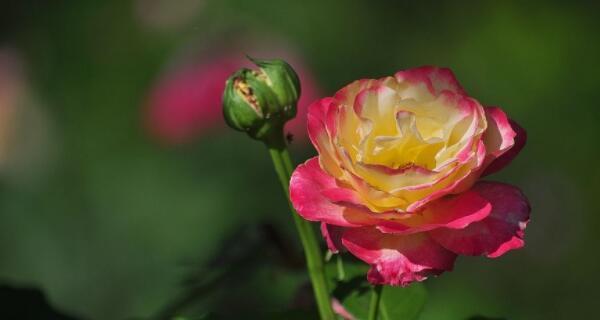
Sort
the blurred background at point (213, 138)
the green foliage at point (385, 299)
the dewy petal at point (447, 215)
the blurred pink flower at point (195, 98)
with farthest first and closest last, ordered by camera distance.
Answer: the blurred background at point (213, 138) < the blurred pink flower at point (195, 98) < the green foliage at point (385, 299) < the dewy petal at point (447, 215)

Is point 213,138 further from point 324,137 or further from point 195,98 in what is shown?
point 324,137

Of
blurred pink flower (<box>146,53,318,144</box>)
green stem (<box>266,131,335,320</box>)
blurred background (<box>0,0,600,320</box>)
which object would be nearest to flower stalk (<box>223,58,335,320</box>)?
green stem (<box>266,131,335,320</box>)

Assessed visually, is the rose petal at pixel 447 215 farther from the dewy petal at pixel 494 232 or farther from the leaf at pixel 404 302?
the leaf at pixel 404 302

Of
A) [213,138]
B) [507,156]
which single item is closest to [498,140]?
[507,156]

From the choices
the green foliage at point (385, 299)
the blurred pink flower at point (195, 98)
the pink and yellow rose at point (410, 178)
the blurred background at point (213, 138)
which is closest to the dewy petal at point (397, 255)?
the pink and yellow rose at point (410, 178)

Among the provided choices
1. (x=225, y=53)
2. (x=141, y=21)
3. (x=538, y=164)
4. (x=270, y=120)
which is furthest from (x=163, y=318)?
(x=141, y=21)

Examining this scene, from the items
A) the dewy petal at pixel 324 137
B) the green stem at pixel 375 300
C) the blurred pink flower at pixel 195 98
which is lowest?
the blurred pink flower at pixel 195 98
